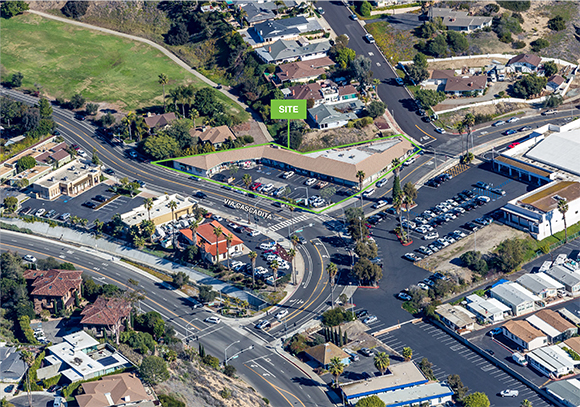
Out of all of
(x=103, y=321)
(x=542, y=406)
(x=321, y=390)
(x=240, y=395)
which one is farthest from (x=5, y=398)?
(x=542, y=406)

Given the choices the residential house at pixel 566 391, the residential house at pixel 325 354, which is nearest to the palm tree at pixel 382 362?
the residential house at pixel 325 354

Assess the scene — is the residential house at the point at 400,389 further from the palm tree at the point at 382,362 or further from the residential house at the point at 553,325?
the residential house at the point at 553,325

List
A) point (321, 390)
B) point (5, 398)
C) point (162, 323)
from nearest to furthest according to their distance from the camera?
1. point (5, 398)
2. point (321, 390)
3. point (162, 323)

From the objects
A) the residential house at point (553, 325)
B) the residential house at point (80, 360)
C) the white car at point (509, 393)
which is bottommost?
the white car at point (509, 393)

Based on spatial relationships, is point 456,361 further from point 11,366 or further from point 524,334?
point 11,366

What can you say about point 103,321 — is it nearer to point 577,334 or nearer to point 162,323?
point 162,323

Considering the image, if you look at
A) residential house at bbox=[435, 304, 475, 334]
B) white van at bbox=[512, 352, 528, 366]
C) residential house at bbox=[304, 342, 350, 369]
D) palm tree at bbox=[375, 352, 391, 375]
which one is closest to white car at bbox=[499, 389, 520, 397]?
white van at bbox=[512, 352, 528, 366]
